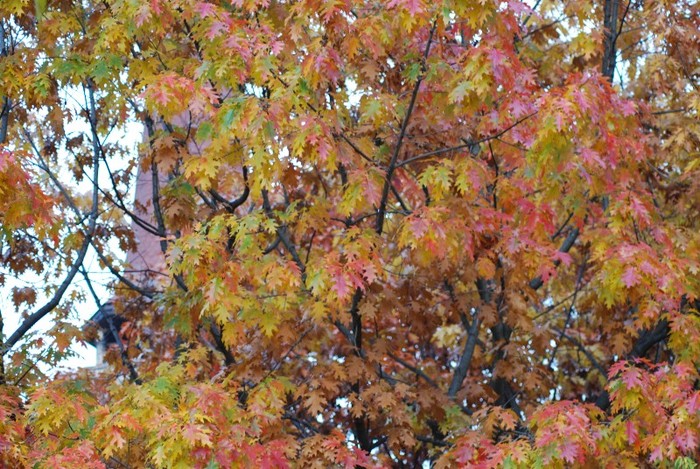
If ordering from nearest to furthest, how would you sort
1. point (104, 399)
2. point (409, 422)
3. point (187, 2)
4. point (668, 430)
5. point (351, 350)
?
point (668, 430) < point (187, 2) < point (409, 422) < point (351, 350) < point (104, 399)

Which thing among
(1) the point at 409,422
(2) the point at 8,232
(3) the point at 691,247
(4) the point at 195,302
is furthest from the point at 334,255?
(3) the point at 691,247

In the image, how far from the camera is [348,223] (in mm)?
8625

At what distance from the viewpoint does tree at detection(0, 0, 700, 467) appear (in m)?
7.41

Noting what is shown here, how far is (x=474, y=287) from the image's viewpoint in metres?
11.0

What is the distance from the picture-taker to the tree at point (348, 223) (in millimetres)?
7414

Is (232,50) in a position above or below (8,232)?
above

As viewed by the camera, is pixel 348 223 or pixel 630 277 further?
pixel 348 223

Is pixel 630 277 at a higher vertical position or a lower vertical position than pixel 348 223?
lower

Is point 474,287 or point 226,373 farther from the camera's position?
point 474,287

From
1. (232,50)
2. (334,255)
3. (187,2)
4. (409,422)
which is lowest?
(409,422)

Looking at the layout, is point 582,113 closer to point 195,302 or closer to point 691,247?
point 691,247

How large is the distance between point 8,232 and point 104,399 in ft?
10.2

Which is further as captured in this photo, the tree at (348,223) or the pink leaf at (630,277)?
the pink leaf at (630,277)

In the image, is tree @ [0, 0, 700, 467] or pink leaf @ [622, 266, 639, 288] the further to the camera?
pink leaf @ [622, 266, 639, 288]
